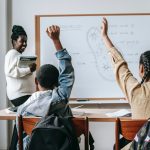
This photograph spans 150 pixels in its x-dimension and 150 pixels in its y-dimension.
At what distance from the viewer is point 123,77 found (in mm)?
1940

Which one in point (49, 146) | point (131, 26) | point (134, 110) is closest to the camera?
point (49, 146)

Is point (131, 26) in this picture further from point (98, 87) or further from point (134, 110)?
point (134, 110)

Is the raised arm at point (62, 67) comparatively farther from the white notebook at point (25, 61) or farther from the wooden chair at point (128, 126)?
Answer: the white notebook at point (25, 61)

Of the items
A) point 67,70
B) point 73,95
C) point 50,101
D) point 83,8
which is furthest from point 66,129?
point 83,8

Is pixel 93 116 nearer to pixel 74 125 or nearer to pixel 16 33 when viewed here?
pixel 74 125

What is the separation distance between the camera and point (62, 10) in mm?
3955

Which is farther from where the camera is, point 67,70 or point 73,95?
point 73,95

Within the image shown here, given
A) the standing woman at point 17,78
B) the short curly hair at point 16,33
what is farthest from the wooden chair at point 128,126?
the short curly hair at point 16,33

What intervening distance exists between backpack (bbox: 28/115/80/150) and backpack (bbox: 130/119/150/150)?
0.34m

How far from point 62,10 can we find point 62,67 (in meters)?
2.05

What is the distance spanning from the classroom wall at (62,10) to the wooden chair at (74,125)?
2146 mm

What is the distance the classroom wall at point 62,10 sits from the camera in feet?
12.8

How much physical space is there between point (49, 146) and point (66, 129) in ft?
0.42

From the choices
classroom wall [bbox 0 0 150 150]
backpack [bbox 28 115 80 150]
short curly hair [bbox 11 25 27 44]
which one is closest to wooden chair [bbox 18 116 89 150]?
Answer: backpack [bbox 28 115 80 150]
